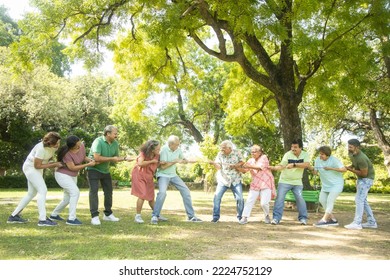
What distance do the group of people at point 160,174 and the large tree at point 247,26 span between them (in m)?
3.28

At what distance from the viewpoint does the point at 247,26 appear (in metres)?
9.88

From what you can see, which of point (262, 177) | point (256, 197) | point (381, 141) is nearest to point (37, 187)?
point (256, 197)

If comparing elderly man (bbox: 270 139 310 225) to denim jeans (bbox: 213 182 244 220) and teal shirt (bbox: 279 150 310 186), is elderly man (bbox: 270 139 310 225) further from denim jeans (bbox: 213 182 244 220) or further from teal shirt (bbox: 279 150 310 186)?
denim jeans (bbox: 213 182 244 220)

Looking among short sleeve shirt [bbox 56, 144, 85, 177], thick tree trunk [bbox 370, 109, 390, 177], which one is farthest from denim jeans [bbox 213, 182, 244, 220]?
thick tree trunk [bbox 370, 109, 390, 177]

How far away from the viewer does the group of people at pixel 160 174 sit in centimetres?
813

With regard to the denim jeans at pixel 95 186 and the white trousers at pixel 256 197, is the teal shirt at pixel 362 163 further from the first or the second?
the denim jeans at pixel 95 186

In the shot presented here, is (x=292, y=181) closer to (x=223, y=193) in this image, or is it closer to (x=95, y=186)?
(x=223, y=193)

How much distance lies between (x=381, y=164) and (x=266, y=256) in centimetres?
3601

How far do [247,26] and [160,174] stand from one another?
166 inches

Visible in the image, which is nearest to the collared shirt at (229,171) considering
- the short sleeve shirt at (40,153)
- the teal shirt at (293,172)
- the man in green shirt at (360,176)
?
the teal shirt at (293,172)

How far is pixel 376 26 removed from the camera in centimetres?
1151

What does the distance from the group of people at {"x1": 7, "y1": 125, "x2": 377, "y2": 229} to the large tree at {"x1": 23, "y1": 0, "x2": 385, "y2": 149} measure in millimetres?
3280

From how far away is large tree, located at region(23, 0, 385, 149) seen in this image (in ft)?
33.8

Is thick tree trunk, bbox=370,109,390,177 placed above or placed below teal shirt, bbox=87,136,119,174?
above
